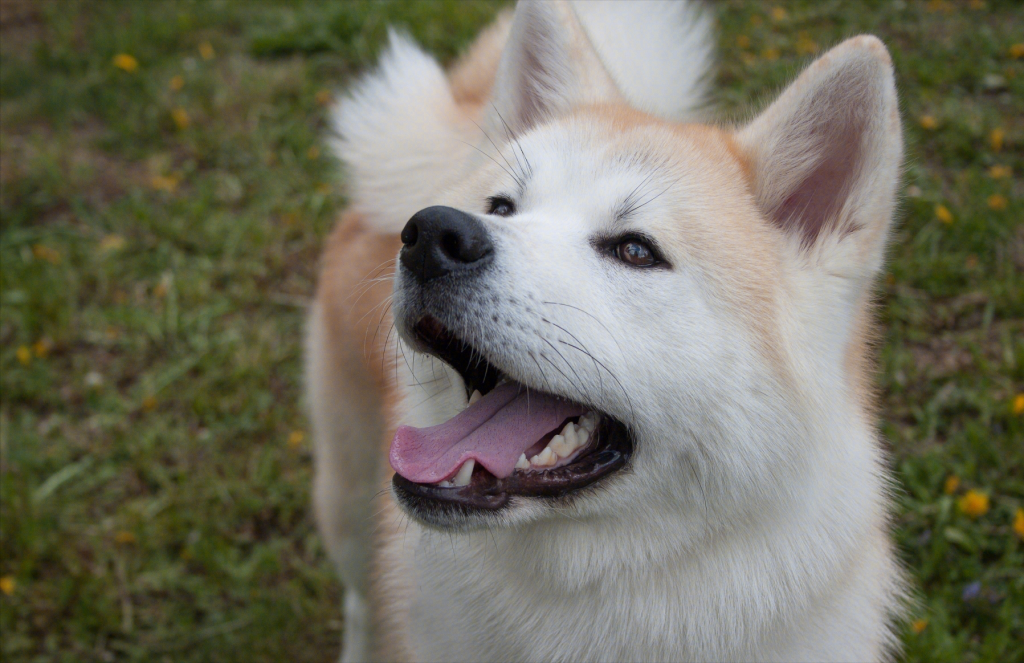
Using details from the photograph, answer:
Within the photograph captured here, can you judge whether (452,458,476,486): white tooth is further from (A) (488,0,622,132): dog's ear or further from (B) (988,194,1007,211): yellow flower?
(B) (988,194,1007,211): yellow flower

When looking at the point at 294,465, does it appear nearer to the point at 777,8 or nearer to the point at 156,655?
the point at 156,655

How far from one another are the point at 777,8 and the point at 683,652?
4.46m

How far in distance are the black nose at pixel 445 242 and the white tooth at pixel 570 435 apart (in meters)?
0.41

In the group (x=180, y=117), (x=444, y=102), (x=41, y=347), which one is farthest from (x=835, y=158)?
(x=180, y=117)

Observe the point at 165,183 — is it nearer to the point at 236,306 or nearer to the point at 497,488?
the point at 236,306

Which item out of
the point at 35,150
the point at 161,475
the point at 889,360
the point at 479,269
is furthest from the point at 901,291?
the point at 35,150

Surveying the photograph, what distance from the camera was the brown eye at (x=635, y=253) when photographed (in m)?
1.61

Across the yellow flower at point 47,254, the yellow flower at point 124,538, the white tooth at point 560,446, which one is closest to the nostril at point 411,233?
the white tooth at point 560,446

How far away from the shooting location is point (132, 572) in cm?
302

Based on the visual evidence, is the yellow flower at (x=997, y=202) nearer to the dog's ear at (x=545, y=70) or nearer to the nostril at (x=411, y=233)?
the dog's ear at (x=545, y=70)

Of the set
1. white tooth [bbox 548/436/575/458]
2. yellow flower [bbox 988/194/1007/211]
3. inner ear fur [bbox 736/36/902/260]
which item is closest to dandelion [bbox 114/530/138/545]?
white tooth [bbox 548/436/575/458]

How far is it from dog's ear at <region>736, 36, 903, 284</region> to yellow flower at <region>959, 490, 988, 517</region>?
1478mm

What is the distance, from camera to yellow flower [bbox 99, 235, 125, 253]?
159 inches

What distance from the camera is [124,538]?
3059 millimetres
